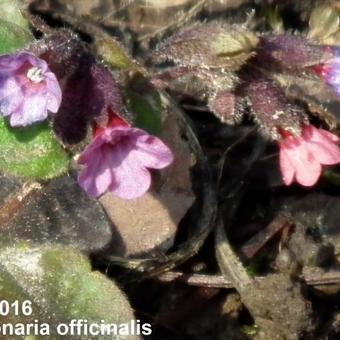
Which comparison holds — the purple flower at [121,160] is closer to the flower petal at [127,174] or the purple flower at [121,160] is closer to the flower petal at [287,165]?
the flower petal at [127,174]

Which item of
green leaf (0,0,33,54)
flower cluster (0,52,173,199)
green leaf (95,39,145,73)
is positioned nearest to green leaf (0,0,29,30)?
green leaf (0,0,33,54)

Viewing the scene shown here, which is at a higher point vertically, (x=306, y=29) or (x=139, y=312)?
(x=306, y=29)

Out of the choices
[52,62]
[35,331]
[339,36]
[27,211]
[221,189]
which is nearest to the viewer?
[52,62]

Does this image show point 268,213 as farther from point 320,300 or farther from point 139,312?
point 139,312

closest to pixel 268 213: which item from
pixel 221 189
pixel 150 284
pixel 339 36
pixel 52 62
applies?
pixel 221 189

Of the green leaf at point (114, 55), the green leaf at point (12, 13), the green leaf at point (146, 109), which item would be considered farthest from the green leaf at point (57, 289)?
the green leaf at point (12, 13)

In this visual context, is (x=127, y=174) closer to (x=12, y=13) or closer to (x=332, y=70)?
(x=332, y=70)
